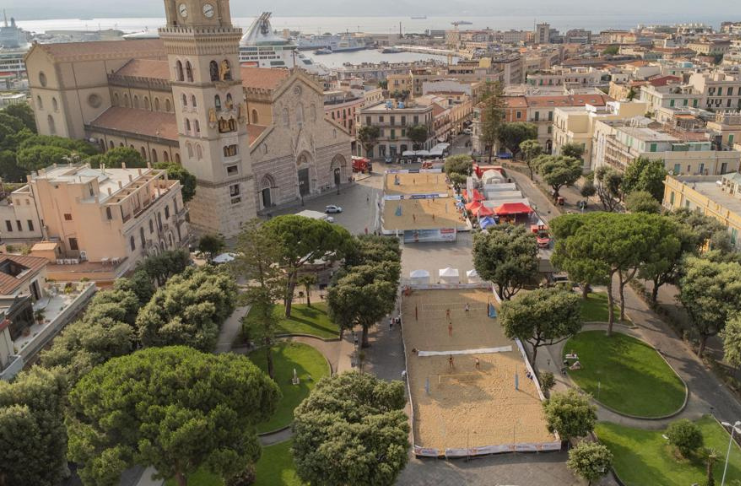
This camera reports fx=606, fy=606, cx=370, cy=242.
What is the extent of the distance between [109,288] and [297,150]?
39.5 meters

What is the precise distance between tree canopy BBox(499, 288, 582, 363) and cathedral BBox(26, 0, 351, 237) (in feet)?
130

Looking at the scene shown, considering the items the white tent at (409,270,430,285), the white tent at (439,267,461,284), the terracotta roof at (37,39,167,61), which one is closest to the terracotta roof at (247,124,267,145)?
the terracotta roof at (37,39,167,61)

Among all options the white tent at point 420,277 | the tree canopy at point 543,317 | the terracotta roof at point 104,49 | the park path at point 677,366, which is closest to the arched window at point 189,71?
the terracotta roof at point 104,49

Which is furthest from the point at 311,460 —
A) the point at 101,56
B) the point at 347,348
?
the point at 101,56

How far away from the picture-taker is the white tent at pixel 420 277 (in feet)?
175

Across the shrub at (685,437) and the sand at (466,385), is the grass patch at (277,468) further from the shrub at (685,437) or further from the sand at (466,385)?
the shrub at (685,437)

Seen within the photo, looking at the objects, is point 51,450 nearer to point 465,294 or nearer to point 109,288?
point 109,288

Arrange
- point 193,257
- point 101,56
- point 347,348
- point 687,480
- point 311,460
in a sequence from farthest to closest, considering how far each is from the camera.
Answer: point 101,56
point 193,257
point 347,348
point 687,480
point 311,460

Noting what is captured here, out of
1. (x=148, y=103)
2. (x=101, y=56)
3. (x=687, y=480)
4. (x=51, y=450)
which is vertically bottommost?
(x=687, y=480)

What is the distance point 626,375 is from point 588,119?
5845 cm

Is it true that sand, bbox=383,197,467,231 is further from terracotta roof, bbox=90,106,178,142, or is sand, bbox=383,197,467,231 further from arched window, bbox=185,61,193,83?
terracotta roof, bbox=90,106,178,142

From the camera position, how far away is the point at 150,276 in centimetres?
4762

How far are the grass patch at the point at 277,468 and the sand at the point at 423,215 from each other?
36.8m

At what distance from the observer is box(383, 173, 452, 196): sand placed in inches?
3316
